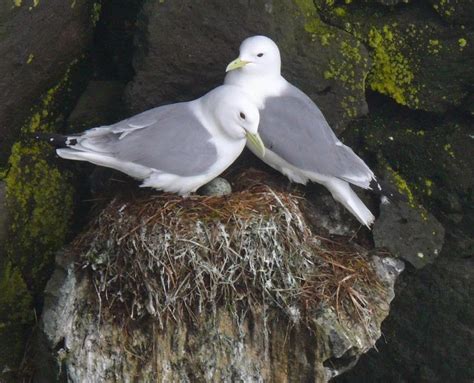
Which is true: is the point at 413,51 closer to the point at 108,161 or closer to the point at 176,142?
the point at 176,142

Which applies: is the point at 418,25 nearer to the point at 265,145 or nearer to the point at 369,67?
the point at 369,67

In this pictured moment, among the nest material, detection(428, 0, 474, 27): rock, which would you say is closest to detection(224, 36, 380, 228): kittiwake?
the nest material

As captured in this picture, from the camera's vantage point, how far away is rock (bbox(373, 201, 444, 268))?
4.30 m

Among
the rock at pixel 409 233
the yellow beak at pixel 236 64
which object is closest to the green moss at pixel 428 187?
the rock at pixel 409 233

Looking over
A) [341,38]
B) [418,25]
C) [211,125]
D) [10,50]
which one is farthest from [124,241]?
[418,25]

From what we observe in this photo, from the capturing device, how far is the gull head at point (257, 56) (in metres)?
4.17

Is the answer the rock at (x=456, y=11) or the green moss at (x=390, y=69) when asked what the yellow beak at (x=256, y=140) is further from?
the rock at (x=456, y=11)

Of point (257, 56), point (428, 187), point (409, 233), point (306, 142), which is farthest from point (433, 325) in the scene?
point (257, 56)

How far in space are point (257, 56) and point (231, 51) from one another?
0.23 metres

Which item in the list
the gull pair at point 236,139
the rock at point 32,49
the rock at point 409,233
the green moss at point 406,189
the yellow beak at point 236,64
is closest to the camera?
the rock at point 32,49

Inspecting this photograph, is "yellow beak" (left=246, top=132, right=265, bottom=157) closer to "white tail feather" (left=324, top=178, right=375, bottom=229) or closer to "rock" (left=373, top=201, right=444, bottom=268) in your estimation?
"white tail feather" (left=324, top=178, right=375, bottom=229)

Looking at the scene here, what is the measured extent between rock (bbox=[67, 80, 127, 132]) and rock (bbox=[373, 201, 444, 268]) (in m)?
1.25

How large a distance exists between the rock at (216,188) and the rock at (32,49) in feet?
2.66

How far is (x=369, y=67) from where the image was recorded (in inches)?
177
